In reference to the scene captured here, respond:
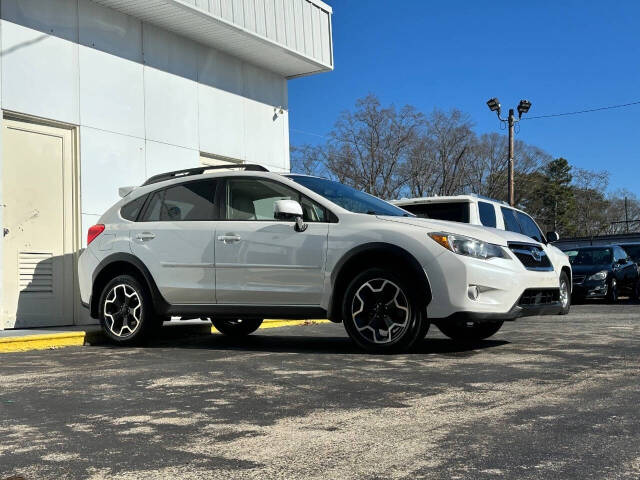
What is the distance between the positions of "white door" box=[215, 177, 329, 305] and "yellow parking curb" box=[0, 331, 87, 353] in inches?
83.7

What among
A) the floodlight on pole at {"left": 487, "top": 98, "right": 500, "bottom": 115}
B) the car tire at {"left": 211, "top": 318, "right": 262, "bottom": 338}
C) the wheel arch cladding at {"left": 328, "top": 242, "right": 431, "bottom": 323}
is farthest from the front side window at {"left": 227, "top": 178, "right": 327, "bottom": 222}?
the floodlight on pole at {"left": 487, "top": 98, "right": 500, "bottom": 115}

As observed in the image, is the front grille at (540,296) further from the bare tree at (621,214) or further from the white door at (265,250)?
the bare tree at (621,214)

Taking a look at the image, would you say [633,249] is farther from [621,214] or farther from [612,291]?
[621,214]

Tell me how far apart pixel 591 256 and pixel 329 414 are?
1627cm

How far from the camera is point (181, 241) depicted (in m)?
7.68

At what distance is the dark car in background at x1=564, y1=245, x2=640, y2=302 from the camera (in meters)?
17.5

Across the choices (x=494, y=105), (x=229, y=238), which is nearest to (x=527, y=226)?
(x=229, y=238)

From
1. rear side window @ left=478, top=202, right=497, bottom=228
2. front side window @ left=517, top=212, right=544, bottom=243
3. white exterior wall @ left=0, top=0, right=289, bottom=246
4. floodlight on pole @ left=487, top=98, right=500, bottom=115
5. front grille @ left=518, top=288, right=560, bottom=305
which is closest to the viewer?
front grille @ left=518, top=288, right=560, bottom=305

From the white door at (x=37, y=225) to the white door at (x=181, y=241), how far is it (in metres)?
2.57

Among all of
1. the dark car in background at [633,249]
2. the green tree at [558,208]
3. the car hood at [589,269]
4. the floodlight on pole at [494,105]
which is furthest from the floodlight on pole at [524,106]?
the green tree at [558,208]

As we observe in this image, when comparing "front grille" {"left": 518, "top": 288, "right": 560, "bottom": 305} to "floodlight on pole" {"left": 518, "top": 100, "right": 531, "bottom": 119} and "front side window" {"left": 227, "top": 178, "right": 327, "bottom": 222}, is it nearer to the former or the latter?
"front side window" {"left": 227, "top": 178, "right": 327, "bottom": 222}

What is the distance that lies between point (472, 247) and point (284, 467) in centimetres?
381

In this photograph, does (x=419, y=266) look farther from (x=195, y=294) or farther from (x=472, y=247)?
(x=195, y=294)

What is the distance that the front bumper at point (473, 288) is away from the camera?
6297 millimetres
